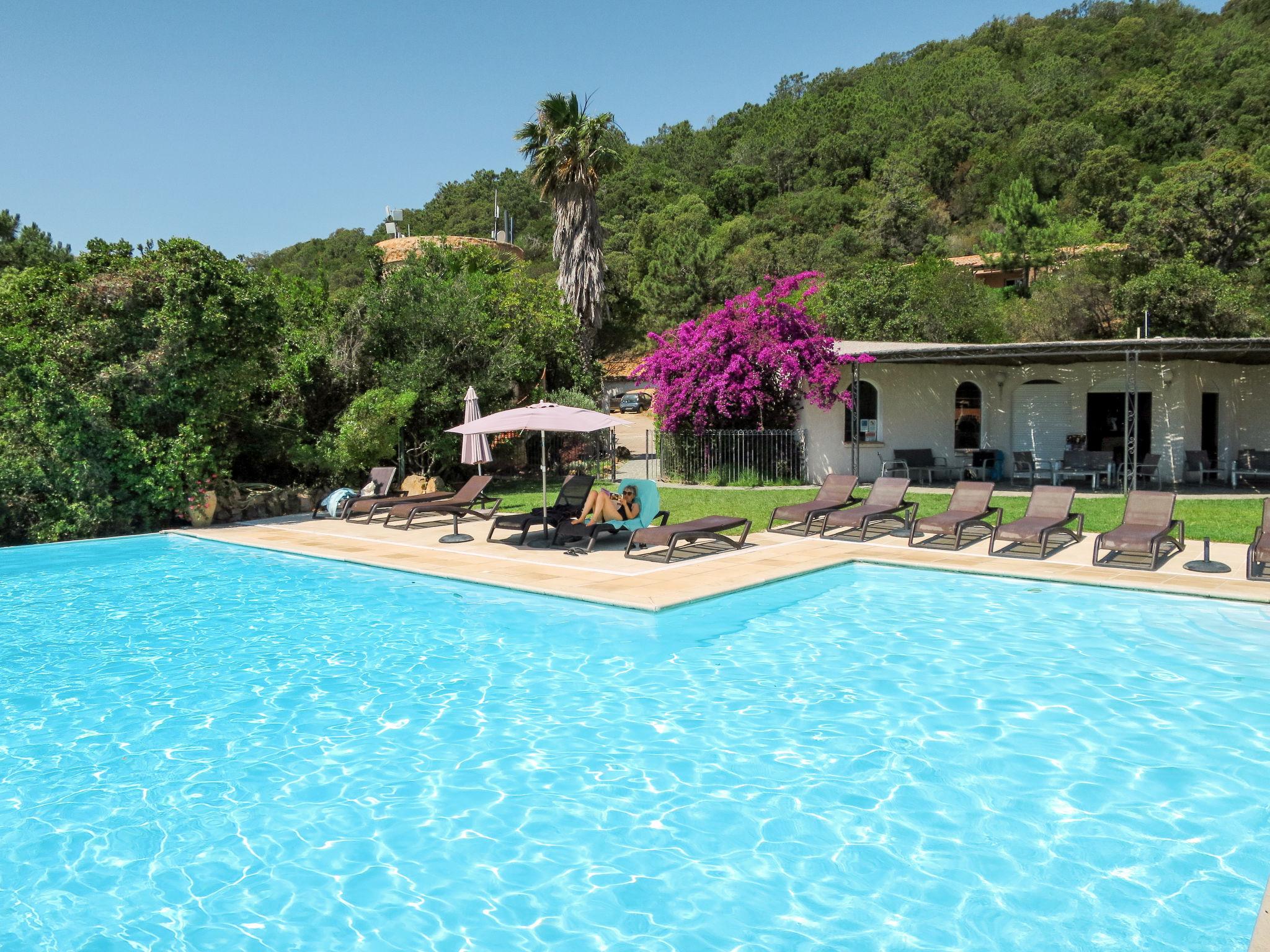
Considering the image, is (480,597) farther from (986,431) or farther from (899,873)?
(986,431)

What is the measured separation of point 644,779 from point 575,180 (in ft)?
86.1

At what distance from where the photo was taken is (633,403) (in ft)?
166

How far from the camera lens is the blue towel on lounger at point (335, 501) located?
17891 millimetres

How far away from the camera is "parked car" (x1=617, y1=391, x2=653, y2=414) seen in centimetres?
4959

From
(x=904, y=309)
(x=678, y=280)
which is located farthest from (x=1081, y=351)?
(x=678, y=280)

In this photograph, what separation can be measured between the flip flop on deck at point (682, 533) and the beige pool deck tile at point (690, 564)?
24cm

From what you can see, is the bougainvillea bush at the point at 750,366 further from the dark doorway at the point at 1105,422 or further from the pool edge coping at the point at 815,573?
the pool edge coping at the point at 815,573

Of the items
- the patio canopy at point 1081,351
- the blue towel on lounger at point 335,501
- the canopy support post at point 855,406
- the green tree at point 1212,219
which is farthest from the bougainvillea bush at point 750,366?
the green tree at point 1212,219

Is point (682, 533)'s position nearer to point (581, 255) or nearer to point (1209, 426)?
point (1209, 426)

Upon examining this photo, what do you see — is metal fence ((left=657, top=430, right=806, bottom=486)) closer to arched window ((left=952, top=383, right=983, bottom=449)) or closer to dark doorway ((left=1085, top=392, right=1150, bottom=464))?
arched window ((left=952, top=383, right=983, bottom=449))

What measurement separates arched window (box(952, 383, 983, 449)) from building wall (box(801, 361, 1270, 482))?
0.13 metres

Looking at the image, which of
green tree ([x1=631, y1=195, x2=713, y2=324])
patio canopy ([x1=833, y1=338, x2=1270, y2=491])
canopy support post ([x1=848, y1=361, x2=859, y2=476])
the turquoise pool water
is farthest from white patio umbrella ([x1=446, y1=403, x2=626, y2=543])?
green tree ([x1=631, y1=195, x2=713, y2=324])

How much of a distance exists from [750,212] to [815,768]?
62.9 metres

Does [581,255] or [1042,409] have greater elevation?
[581,255]
